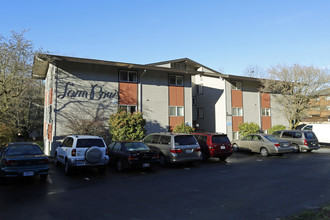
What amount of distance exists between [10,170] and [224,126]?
21.1 meters

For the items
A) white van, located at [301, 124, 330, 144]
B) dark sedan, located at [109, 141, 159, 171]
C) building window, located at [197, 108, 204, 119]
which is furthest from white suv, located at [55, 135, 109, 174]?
white van, located at [301, 124, 330, 144]

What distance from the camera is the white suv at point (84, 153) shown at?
33.7ft

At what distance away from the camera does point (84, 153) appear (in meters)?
10.5

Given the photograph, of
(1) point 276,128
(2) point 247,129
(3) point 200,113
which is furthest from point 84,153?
(1) point 276,128

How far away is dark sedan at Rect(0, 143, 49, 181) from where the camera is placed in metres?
8.53

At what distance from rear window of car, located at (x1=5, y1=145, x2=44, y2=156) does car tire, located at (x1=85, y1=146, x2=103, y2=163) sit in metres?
1.86

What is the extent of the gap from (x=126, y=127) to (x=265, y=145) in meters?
10.0

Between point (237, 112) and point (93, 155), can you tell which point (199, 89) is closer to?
point (237, 112)

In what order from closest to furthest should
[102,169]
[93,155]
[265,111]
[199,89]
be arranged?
[93,155]
[102,169]
[265,111]
[199,89]

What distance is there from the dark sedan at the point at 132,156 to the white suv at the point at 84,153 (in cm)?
90

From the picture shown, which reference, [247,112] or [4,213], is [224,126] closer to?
[247,112]

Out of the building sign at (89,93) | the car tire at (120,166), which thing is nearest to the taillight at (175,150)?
the car tire at (120,166)

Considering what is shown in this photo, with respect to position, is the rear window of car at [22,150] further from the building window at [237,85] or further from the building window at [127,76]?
the building window at [237,85]

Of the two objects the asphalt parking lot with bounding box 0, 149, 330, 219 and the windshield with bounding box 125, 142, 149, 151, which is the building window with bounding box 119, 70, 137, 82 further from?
the asphalt parking lot with bounding box 0, 149, 330, 219
